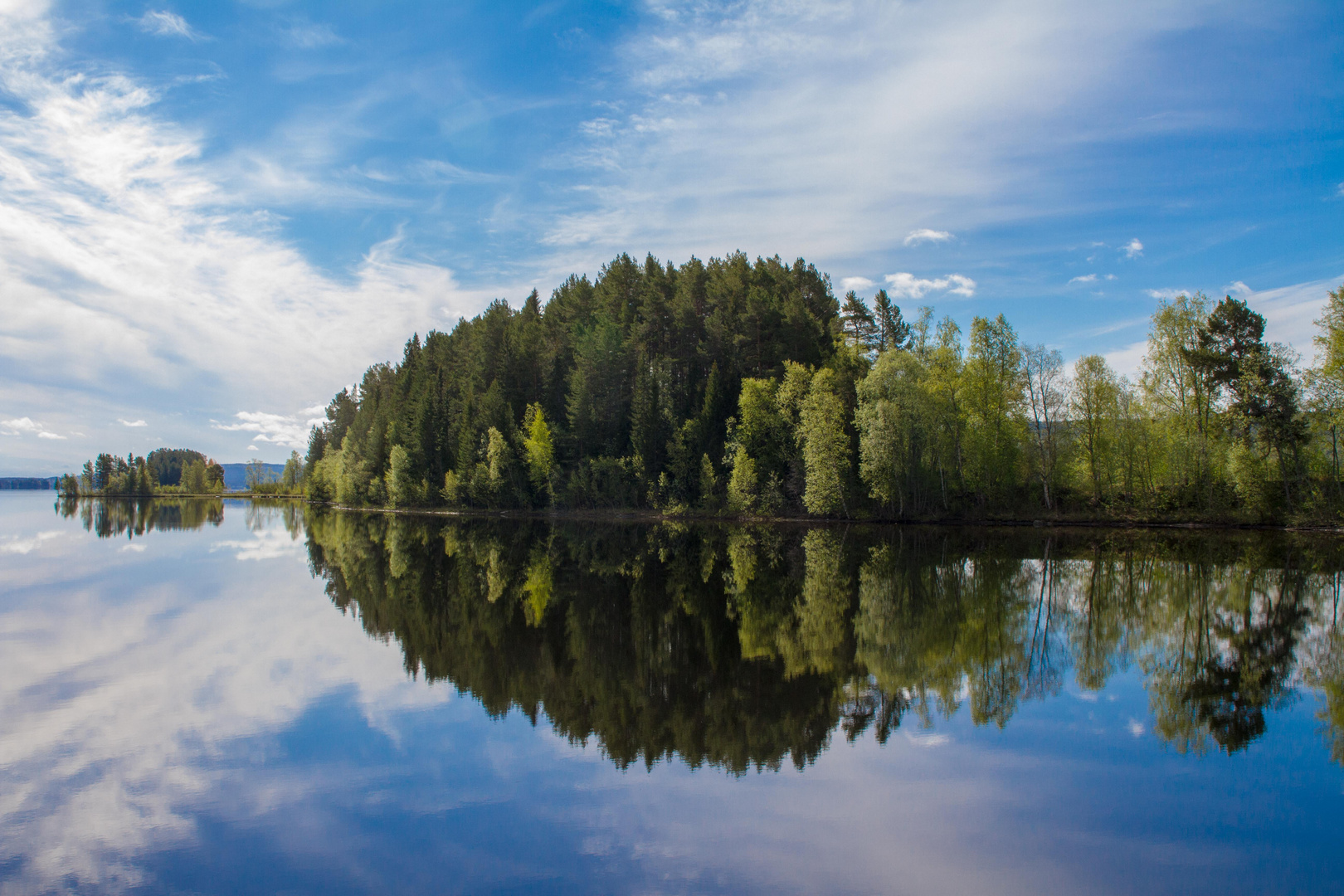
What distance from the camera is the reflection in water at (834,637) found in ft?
32.2

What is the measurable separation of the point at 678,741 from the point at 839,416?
4059cm

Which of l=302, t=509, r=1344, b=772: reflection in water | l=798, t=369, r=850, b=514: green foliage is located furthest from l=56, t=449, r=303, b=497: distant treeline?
l=302, t=509, r=1344, b=772: reflection in water

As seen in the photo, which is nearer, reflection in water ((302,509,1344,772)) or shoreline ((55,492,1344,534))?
reflection in water ((302,509,1344,772))

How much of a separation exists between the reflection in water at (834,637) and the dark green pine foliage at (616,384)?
29.2 m

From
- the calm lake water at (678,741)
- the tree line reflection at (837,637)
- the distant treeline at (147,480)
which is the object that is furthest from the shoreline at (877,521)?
the distant treeline at (147,480)

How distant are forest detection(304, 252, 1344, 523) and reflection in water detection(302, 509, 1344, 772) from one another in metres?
15.4

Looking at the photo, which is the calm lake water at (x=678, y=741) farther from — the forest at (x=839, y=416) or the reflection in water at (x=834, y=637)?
the forest at (x=839, y=416)

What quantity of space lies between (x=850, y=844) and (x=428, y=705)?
6.57m

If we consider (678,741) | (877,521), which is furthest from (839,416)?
(678,741)

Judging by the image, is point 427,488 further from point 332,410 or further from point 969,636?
point 969,636

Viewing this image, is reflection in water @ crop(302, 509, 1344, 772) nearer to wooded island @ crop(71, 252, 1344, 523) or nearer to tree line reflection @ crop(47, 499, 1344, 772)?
tree line reflection @ crop(47, 499, 1344, 772)

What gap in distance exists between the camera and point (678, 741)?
8984 millimetres

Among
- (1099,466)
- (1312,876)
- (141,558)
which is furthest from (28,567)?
(1099,466)

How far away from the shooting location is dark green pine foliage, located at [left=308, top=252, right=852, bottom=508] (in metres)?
56.7
